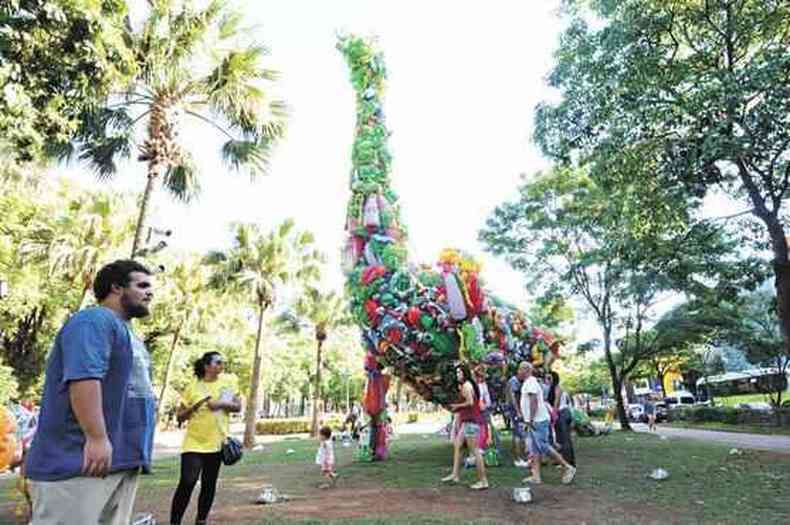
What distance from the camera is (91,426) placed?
225 centimetres

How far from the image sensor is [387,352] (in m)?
9.58

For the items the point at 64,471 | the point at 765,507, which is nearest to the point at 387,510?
the point at 765,507

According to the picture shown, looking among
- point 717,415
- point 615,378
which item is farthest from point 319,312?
point 717,415

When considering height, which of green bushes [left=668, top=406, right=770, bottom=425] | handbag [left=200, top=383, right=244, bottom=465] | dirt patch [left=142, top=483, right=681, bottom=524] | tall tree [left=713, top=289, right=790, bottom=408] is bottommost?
dirt patch [left=142, top=483, right=681, bottom=524]

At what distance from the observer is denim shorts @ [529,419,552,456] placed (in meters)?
7.85

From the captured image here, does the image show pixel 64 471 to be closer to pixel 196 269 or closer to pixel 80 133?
pixel 80 133

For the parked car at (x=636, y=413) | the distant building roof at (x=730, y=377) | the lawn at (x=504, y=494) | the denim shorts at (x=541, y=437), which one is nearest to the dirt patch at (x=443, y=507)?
the lawn at (x=504, y=494)

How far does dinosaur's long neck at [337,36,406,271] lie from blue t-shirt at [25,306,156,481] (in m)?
7.13

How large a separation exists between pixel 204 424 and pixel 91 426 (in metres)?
2.88

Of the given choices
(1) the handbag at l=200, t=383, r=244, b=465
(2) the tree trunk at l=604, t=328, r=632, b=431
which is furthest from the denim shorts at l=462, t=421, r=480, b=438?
(2) the tree trunk at l=604, t=328, r=632, b=431

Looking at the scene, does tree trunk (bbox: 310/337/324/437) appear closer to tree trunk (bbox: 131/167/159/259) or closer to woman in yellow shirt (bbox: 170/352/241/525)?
tree trunk (bbox: 131/167/159/259)

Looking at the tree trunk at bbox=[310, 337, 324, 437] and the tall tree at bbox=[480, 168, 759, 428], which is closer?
the tall tree at bbox=[480, 168, 759, 428]

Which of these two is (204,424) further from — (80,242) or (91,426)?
(80,242)

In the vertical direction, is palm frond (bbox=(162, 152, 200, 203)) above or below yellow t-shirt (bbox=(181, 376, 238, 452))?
above
